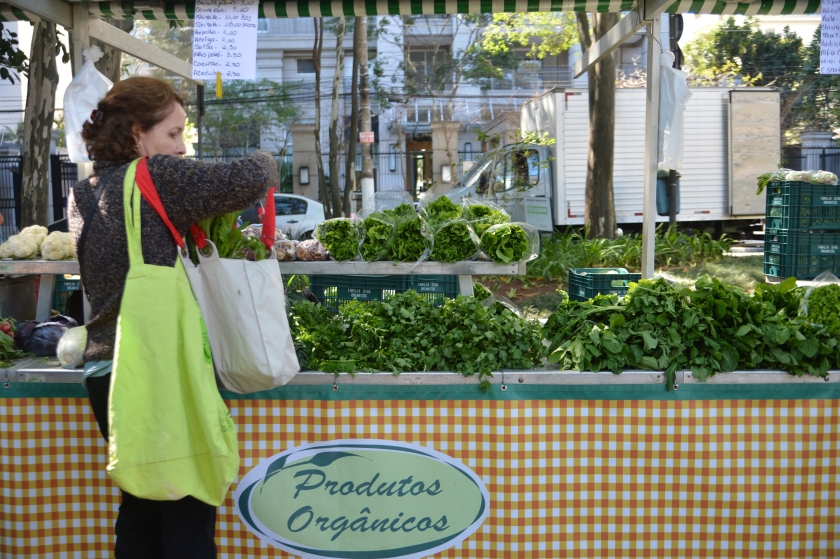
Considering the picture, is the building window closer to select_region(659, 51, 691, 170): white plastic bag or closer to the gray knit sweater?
select_region(659, 51, 691, 170): white plastic bag

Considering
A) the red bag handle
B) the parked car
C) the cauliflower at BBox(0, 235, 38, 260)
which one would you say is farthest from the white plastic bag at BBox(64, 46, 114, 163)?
the parked car

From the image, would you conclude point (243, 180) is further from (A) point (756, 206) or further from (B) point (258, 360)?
(A) point (756, 206)

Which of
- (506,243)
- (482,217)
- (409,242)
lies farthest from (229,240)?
(482,217)

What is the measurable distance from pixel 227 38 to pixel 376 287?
79.6 inches

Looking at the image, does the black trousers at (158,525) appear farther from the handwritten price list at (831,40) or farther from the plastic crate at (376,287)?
the handwritten price list at (831,40)

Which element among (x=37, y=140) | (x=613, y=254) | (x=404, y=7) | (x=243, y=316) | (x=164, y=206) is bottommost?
(x=613, y=254)

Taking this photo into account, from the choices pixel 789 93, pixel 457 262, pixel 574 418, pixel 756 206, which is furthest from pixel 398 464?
pixel 789 93

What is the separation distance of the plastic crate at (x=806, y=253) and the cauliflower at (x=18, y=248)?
7807 millimetres

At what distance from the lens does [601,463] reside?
2938mm

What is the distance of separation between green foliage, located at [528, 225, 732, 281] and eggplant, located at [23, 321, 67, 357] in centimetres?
734

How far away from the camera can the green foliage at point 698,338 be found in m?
2.91

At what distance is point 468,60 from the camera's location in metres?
30.3

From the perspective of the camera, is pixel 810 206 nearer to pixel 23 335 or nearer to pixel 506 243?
pixel 506 243

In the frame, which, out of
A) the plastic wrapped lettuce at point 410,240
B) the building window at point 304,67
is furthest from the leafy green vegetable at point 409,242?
the building window at point 304,67
